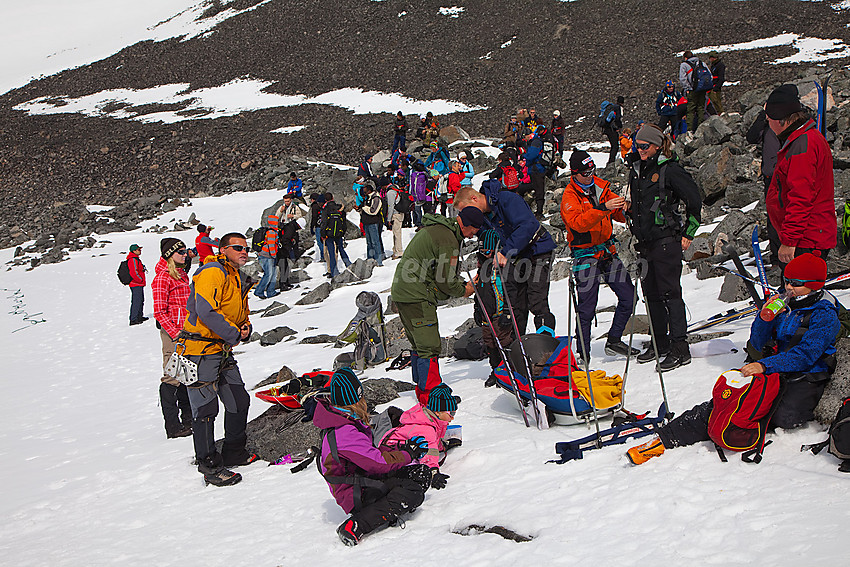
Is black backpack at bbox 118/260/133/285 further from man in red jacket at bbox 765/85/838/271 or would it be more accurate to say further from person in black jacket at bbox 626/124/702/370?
man in red jacket at bbox 765/85/838/271

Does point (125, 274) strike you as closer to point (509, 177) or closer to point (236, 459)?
point (509, 177)

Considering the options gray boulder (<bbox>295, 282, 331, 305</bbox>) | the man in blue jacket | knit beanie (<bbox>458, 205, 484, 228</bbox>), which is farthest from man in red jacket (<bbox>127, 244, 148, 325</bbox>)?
knit beanie (<bbox>458, 205, 484, 228</bbox>)

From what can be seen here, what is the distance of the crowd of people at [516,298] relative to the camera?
4.15m

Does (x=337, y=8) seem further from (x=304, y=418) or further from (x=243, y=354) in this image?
(x=304, y=418)

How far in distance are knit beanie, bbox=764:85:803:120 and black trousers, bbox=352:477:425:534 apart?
→ 141 inches

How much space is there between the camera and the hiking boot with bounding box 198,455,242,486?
5.62 metres

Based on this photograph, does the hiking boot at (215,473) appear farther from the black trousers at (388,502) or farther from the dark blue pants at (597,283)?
the dark blue pants at (597,283)

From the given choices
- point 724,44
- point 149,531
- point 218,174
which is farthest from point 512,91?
point 149,531

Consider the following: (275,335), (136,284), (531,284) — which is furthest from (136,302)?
(531,284)

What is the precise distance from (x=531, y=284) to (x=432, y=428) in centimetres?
203

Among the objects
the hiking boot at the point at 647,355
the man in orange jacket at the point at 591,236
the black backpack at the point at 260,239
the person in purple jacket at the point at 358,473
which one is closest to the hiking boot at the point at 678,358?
the hiking boot at the point at 647,355

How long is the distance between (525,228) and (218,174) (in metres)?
27.2

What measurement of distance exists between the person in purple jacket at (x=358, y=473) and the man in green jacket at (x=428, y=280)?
57.3 inches

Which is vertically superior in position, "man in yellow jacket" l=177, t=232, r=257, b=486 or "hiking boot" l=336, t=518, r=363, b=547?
"man in yellow jacket" l=177, t=232, r=257, b=486
